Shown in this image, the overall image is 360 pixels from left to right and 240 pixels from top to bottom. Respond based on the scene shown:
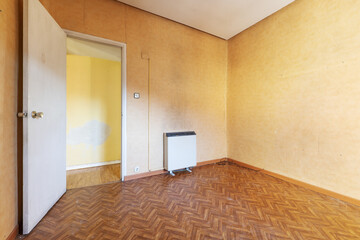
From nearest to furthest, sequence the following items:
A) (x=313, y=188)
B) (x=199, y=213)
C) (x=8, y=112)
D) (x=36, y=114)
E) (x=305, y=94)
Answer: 1. (x=8, y=112)
2. (x=36, y=114)
3. (x=199, y=213)
4. (x=313, y=188)
5. (x=305, y=94)

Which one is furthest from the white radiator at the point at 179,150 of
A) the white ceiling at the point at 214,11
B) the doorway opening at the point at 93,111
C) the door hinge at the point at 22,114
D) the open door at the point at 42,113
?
the white ceiling at the point at 214,11

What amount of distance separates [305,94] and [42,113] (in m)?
3.50

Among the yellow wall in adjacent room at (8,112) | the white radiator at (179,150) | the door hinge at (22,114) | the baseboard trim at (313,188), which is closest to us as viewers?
the yellow wall in adjacent room at (8,112)

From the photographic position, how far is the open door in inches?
57.6

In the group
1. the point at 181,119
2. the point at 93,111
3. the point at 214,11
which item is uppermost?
the point at 214,11

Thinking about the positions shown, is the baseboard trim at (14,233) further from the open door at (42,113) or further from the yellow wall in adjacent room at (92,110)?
the yellow wall in adjacent room at (92,110)

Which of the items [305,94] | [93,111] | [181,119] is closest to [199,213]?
[181,119]

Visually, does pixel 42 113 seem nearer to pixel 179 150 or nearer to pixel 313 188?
pixel 179 150

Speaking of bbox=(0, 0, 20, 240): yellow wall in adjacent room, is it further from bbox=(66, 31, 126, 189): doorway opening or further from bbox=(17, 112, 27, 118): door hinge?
bbox=(66, 31, 126, 189): doorway opening

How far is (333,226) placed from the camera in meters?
1.61

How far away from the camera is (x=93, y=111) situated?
3.76 metres

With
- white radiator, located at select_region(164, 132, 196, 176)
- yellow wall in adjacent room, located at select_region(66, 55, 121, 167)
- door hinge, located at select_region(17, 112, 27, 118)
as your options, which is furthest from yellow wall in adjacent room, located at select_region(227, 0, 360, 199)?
door hinge, located at select_region(17, 112, 27, 118)

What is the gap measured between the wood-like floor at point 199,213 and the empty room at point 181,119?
16 mm

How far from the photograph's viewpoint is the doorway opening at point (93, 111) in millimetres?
3468
